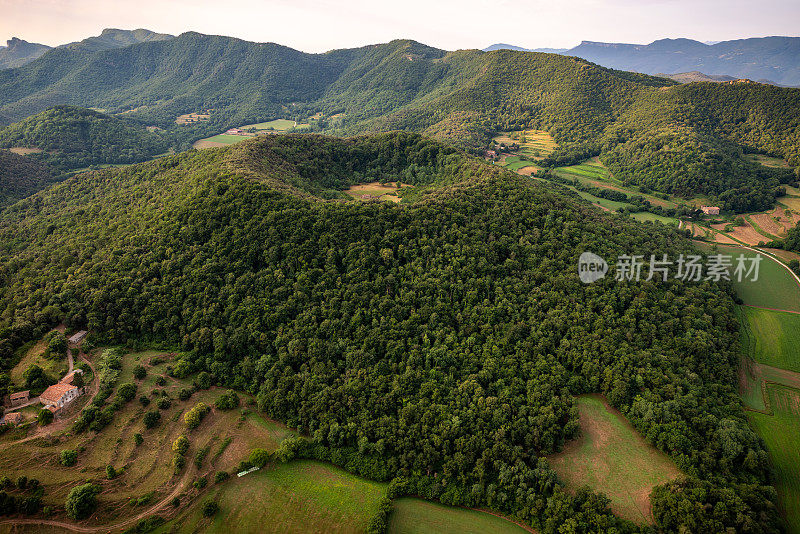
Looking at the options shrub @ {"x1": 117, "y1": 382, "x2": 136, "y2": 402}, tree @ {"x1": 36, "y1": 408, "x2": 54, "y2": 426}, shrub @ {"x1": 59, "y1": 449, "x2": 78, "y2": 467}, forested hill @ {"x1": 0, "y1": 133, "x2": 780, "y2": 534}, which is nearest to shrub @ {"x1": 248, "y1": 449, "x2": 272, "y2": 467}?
forested hill @ {"x1": 0, "y1": 133, "x2": 780, "y2": 534}

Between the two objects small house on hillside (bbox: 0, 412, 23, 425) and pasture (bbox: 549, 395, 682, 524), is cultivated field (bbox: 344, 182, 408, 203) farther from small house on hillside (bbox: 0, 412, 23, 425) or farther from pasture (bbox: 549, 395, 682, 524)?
small house on hillside (bbox: 0, 412, 23, 425)

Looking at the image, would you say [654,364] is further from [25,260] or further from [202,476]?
[25,260]

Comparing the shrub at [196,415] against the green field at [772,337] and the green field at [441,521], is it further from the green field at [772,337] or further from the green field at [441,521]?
the green field at [772,337]

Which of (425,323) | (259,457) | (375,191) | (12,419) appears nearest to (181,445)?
(259,457)

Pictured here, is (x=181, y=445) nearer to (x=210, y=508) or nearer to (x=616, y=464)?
(x=210, y=508)

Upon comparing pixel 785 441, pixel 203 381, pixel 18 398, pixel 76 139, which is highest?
pixel 76 139

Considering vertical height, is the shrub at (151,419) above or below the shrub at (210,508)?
above

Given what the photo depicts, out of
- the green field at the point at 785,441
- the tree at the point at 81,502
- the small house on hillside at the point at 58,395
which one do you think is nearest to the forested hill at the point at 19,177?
the small house on hillside at the point at 58,395
